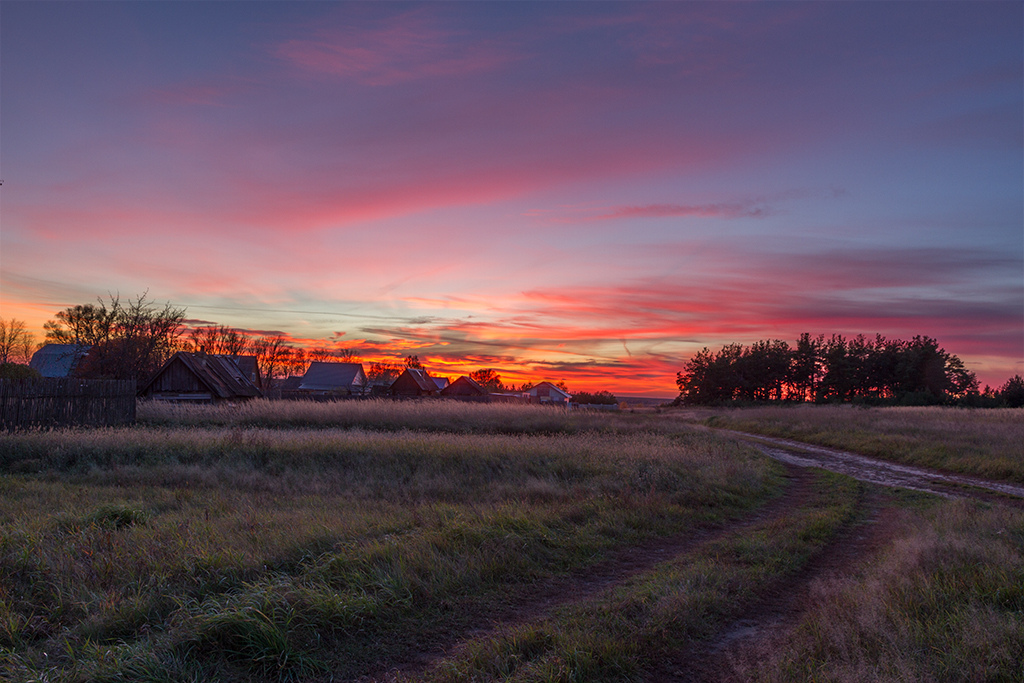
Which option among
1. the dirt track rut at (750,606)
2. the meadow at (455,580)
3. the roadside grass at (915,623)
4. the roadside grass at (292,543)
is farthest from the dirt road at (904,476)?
the roadside grass at (915,623)

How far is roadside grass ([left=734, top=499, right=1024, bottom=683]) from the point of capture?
456 cm

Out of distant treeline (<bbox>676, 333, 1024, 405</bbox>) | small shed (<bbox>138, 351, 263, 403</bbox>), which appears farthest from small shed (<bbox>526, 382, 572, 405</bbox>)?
small shed (<bbox>138, 351, 263, 403</bbox>)

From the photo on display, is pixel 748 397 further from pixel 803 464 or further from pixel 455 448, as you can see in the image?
pixel 455 448

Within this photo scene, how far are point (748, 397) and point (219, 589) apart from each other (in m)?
88.6

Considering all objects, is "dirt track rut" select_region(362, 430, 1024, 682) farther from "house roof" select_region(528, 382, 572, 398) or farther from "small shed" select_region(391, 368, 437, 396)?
"house roof" select_region(528, 382, 572, 398)

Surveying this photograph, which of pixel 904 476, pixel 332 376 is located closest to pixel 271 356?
pixel 332 376

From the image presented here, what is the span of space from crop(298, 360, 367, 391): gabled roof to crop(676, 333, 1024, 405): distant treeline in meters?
52.6

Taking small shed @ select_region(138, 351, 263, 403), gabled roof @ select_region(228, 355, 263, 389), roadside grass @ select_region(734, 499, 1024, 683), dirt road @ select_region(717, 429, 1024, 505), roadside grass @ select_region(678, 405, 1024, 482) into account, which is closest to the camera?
roadside grass @ select_region(734, 499, 1024, 683)

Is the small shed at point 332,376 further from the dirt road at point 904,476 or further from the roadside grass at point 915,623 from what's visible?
the roadside grass at point 915,623

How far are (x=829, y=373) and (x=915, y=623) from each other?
8808 cm

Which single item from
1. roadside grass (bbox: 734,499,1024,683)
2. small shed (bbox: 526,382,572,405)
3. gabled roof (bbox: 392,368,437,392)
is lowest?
small shed (bbox: 526,382,572,405)

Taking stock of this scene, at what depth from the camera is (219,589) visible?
19.8ft

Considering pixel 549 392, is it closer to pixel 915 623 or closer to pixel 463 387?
pixel 463 387

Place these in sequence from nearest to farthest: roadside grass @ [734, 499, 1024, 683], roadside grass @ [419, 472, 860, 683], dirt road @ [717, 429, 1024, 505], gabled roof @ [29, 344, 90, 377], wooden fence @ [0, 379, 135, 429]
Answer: roadside grass @ [734, 499, 1024, 683], roadside grass @ [419, 472, 860, 683], dirt road @ [717, 429, 1024, 505], wooden fence @ [0, 379, 135, 429], gabled roof @ [29, 344, 90, 377]
